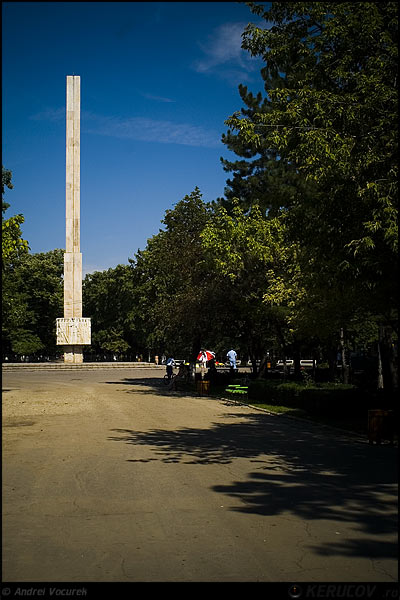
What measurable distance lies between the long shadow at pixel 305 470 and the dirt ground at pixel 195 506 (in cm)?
2

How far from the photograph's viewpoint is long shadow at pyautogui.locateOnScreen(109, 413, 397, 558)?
6582mm

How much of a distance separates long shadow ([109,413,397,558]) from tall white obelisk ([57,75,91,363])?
41.7 m

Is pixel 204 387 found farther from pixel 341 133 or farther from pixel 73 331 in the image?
pixel 73 331

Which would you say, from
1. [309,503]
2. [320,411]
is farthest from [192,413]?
[309,503]

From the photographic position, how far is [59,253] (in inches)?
3295

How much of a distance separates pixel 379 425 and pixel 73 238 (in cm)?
4668

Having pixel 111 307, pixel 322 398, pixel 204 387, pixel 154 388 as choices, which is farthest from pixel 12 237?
pixel 111 307

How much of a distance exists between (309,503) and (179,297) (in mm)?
25848

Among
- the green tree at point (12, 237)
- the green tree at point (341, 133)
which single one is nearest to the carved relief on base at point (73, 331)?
the green tree at point (12, 237)

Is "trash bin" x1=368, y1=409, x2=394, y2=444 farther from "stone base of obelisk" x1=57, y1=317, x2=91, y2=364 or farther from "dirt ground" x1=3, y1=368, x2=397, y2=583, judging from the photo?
"stone base of obelisk" x1=57, y1=317, x2=91, y2=364

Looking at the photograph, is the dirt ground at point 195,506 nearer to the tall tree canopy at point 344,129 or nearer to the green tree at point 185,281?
the tall tree canopy at point 344,129

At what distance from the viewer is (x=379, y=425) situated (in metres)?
12.7

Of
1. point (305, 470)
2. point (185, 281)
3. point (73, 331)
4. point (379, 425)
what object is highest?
point (185, 281)

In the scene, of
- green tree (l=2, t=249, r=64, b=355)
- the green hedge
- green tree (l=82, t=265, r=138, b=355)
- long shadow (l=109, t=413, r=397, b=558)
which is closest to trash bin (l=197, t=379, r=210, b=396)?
the green hedge
